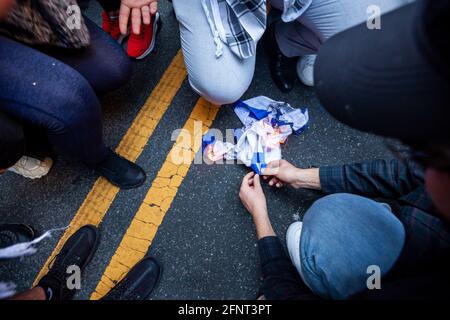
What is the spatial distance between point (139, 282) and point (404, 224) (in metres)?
1.15

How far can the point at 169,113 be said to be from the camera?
190cm

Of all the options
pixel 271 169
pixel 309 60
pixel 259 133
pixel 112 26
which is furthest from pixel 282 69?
pixel 112 26

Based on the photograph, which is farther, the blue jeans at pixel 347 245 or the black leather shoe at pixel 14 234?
the black leather shoe at pixel 14 234

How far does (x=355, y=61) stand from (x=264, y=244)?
2.99ft

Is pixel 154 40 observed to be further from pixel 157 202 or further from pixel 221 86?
pixel 157 202

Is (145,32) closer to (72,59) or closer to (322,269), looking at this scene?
(72,59)

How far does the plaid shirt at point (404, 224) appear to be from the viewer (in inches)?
41.0

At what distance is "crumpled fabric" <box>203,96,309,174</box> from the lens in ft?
5.75

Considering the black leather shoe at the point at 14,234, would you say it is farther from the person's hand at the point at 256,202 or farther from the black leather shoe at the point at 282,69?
the black leather shoe at the point at 282,69

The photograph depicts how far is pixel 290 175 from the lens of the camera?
5.36ft

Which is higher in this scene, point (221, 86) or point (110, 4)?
point (110, 4)

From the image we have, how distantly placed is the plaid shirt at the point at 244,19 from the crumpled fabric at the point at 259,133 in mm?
325

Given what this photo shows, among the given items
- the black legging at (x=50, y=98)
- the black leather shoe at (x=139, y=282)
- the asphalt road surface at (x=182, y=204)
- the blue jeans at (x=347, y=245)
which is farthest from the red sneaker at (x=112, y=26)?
the blue jeans at (x=347, y=245)

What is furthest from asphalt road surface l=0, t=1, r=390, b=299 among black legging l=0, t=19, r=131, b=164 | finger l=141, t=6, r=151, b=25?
finger l=141, t=6, r=151, b=25
